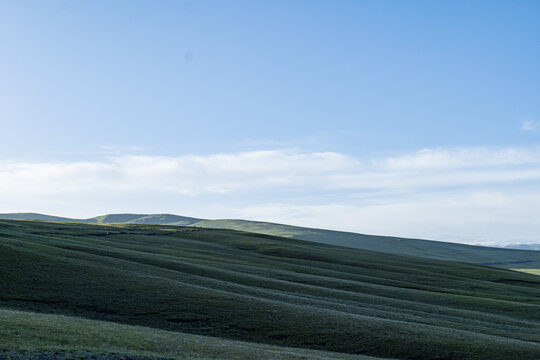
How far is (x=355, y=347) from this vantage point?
40594 millimetres

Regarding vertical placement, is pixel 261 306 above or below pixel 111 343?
below

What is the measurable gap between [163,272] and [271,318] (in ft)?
72.9

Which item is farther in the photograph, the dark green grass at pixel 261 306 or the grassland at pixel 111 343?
the dark green grass at pixel 261 306

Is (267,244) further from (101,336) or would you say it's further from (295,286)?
(101,336)

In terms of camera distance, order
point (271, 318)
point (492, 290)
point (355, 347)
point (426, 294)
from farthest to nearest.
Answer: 1. point (492, 290)
2. point (426, 294)
3. point (271, 318)
4. point (355, 347)

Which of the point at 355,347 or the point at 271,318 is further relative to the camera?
the point at 271,318

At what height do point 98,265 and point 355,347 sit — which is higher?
point 98,265

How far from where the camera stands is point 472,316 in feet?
200

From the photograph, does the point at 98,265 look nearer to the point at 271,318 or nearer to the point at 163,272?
the point at 163,272

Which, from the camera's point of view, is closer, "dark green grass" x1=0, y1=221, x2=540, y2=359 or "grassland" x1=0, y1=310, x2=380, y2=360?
"grassland" x1=0, y1=310, x2=380, y2=360

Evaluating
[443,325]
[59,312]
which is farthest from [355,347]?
[59,312]

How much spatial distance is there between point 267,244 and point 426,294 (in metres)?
68.2

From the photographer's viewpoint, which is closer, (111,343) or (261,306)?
(111,343)

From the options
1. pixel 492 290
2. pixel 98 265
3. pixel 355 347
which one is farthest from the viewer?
pixel 492 290
